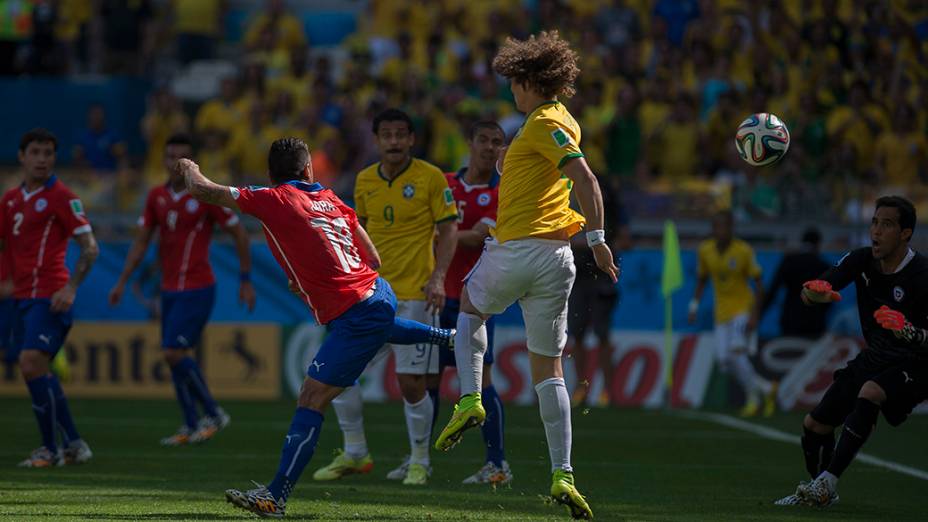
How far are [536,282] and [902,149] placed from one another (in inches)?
492

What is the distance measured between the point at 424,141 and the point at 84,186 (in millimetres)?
4631

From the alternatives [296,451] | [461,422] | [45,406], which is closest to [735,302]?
[45,406]

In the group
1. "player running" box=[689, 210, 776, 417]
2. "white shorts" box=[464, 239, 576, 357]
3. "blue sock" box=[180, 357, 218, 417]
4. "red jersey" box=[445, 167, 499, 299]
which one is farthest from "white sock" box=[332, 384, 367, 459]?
"player running" box=[689, 210, 776, 417]

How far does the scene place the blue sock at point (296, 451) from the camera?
8031 mm

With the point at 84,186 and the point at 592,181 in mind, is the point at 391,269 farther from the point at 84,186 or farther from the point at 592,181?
the point at 84,186

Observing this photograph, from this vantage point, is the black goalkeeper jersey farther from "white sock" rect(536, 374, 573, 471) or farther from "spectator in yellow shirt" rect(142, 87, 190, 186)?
"spectator in yellow shirt" rect(142, 87, 190, 186)

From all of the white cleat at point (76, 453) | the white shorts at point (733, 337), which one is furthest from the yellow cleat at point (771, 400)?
the white cleat at point (76, 453)

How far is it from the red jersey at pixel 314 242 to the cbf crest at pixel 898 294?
10.9 ft

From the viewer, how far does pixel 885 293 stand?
930 cm

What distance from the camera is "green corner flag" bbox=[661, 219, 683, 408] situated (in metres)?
18.3

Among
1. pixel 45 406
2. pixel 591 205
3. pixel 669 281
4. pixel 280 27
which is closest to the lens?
pixel 591 205

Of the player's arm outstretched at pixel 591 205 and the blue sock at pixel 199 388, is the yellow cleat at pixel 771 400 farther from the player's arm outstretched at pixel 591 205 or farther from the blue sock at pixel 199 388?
the player's arm outstretched at pixel 591 205

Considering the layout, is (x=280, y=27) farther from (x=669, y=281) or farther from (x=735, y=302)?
(x=735, y=302)

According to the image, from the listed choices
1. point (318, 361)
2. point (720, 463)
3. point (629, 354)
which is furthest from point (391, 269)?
point (629, 354)
